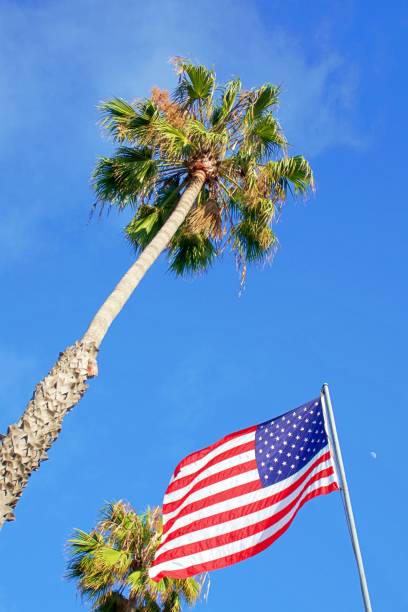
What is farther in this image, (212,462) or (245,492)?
(212,462)

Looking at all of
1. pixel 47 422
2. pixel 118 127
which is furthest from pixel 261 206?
pixel 47 422

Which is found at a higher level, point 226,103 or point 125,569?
point 226,103

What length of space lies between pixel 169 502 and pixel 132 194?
5.98m

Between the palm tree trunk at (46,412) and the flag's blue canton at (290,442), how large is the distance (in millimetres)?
2629

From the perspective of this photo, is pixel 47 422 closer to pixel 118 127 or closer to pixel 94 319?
pixel 94 319

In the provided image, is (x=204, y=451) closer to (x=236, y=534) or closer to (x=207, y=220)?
(x=236, y=534)

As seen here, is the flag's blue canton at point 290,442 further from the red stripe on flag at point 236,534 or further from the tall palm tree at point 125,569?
the tall palm tree at point 125,569

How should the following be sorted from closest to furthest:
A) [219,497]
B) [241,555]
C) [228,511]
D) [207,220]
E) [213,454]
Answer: [241,555] < [228,511] < [219,497] < [213,454] < [207,220]

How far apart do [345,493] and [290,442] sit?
1.68 meters

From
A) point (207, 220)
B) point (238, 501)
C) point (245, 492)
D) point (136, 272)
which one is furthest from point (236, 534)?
point (207, 220)

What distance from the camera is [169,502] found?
1114cm

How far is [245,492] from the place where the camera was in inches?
413

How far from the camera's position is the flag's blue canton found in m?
10.3

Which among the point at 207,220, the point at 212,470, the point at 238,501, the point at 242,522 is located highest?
the point at 207,220
